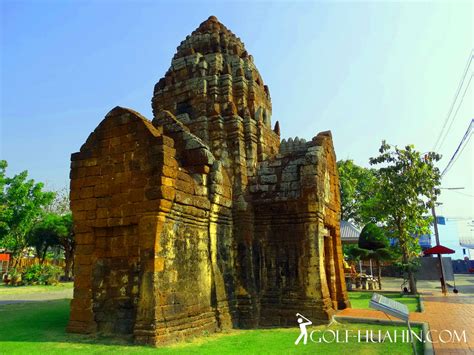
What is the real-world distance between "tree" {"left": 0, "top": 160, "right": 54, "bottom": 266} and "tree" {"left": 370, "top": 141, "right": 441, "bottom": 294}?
23601mm

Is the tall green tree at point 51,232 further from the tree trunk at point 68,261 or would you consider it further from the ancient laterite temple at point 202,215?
the ancient laterite temple at point 202,215

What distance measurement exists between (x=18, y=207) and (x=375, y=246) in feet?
79.4

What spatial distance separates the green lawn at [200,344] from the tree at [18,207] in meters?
21.4

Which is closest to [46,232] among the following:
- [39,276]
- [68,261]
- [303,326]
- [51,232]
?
[51,232]

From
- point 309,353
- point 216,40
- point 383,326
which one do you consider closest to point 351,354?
point 309,353

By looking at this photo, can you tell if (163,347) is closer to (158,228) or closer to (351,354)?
(158,228)

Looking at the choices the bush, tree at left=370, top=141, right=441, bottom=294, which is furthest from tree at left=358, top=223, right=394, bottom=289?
the bush

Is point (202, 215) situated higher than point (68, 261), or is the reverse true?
point (202, 215)

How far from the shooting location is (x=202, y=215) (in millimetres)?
8445

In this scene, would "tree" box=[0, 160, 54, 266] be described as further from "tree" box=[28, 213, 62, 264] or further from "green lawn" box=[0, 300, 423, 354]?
"green lawn" box=[0, 300, 423, 354]

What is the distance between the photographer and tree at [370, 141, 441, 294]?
1758cm

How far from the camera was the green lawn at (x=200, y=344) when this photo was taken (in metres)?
6.16

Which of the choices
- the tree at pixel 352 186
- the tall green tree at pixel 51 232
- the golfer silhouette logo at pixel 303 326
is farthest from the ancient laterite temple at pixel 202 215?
the tree at pixel 352 186

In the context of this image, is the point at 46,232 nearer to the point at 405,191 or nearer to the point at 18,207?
the point at 18,207
